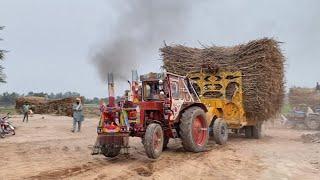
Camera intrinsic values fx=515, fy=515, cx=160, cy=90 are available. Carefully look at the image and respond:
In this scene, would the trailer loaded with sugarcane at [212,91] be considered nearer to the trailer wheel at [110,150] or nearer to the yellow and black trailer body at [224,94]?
the yellow and black trailer body at [224,94]

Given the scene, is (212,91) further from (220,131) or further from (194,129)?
(194,129)

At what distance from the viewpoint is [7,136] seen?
18547mm

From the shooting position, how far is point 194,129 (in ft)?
48.1

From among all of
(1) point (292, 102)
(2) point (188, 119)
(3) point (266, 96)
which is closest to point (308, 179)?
(2) point (188, 119)

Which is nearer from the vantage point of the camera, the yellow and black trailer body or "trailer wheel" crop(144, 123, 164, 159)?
"trailer wheel" crop(144, 123, 164, 159)

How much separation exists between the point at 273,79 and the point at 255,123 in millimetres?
1883

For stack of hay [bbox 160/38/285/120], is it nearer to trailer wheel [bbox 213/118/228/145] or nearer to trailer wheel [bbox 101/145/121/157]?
trailer wheel [bbox 213/118/228/145]

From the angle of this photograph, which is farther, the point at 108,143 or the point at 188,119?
the point at 188,119

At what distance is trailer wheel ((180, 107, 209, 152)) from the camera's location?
46.2ft

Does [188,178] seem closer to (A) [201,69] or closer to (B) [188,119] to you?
(B) [188,119]

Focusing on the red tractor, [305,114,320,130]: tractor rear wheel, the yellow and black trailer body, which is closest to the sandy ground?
the red tractor

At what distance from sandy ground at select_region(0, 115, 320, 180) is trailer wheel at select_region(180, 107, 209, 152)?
0.30 meters

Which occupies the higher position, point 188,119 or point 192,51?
point 192,51

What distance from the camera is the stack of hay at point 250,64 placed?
58.7 ft
